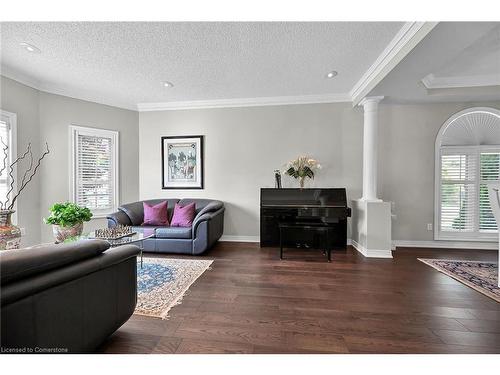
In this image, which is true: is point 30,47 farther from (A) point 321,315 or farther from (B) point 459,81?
(B) point 459,81

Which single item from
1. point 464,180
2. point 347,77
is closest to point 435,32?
point 347,77

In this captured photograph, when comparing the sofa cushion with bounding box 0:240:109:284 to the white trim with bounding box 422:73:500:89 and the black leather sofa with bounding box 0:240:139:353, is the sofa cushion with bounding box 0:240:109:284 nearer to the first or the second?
the black leather sofa with bounding box 0:240:139:353

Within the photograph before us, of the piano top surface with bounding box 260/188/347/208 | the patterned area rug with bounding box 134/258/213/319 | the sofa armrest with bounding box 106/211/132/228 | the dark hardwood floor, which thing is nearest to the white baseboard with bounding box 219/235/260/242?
the piano top surface with bounding box 260/188/347/208

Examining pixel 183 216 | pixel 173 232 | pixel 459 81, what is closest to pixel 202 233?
pixel 173 232

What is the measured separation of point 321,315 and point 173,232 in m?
2.50

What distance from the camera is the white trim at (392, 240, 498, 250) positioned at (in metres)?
3.84

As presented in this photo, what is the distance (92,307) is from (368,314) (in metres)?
2.06

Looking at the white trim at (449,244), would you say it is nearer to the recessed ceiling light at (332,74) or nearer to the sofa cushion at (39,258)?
the recessed ceiling light at (332,74)

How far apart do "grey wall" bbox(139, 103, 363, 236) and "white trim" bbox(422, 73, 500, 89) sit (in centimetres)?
106

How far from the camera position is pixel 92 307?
4.25 feet

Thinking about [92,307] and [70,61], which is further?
[70,61]

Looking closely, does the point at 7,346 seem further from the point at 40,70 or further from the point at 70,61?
the point at 40,70

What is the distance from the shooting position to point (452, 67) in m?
3.13
